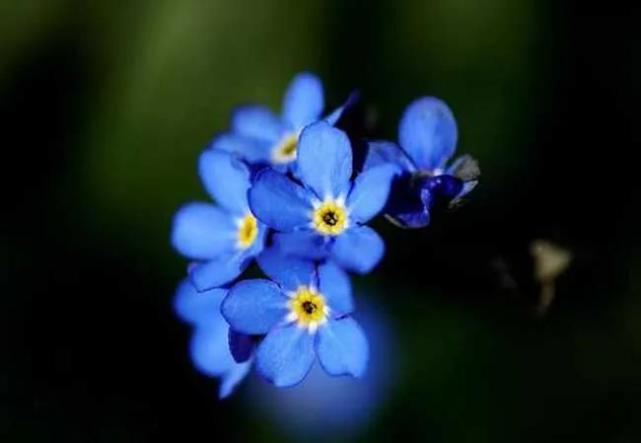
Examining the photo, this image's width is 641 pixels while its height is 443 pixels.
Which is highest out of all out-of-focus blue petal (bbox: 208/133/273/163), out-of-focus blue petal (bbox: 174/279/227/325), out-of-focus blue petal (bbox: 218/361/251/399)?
out-of-focus blue petal (bbox: 208/133/273/163)

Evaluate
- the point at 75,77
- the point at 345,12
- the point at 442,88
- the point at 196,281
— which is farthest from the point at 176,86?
the point at 196,281

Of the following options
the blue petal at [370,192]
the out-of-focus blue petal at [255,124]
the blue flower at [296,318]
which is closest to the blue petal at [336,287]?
the blue flower at [296,318]

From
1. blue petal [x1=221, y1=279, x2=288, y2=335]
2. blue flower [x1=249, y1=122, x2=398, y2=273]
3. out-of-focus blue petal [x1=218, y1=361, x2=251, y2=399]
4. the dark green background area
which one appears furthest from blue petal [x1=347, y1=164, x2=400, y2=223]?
the dark green background area

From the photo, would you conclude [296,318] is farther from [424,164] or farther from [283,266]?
[424,164]

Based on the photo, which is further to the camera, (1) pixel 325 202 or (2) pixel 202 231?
(2) pixel 202 231

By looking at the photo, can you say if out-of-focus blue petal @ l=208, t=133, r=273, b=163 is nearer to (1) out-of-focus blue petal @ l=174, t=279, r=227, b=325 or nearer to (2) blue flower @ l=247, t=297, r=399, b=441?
(1) out-of-focus blue petal @ l=174, t=279, r=227, b=325

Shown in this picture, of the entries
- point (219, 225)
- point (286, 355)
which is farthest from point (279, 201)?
point (219, 225)

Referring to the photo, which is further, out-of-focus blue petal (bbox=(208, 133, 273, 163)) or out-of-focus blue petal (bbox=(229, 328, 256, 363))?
out-of-focus blue petal (bbox=(208, 133, 273, 163))
